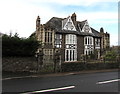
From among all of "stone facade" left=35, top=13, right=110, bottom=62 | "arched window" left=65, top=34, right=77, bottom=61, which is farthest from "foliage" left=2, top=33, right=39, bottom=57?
"arched window" left=65, top=34, right=77, bottom=61

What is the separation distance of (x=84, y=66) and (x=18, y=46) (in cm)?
746

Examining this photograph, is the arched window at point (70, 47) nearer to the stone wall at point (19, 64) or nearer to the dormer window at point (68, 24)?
the dormer window at point (68, 24)

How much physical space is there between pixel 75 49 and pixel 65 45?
2.75 m

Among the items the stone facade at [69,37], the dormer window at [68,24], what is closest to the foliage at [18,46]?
the stone facade at [69,37]

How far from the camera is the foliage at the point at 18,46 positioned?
1591cm

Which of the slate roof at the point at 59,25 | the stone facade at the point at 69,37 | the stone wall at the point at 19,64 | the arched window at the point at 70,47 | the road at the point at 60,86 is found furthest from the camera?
the arched window at the point at 70,47

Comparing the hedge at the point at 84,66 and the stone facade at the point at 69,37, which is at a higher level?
the stone facade at the point at 69,37

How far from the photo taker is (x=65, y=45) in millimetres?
38469

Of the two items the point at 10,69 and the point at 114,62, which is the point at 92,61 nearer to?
the point at 114,62

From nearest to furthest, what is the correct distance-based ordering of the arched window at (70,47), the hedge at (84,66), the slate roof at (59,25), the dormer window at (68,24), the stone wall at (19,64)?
the stone wall at (19,64)
the hedge at (84,66)
the slate roof at (59,25)
the arched window at (70,47)
the dormer window at (68,24)

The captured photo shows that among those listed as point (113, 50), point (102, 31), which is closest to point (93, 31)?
point (102, 31)

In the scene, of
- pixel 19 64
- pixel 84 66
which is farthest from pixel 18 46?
pixel 84 66

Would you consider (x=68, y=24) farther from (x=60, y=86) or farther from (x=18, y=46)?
(x=60, y=86)

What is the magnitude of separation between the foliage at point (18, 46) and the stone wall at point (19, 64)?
49cm
